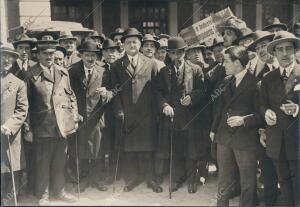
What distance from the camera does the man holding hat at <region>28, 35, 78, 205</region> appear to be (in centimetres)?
575

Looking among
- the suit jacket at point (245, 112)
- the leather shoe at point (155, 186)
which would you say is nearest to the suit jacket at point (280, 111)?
the suit jacket at point (245, 112)

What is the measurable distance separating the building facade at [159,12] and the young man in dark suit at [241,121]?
508 inches

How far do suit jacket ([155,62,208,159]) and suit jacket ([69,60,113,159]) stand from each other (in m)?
0.77

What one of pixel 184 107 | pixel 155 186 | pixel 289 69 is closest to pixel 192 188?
pixel 155 186

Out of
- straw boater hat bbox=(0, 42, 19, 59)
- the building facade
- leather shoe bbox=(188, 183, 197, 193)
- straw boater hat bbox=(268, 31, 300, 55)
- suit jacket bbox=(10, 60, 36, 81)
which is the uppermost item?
the building facade

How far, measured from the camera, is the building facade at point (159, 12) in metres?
17.6

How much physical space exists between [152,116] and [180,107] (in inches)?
16.8

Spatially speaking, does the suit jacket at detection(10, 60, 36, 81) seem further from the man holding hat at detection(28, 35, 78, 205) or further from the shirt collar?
the shirt collar

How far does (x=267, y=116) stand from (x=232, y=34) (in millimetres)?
1816

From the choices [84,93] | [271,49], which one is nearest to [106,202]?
[84,93]

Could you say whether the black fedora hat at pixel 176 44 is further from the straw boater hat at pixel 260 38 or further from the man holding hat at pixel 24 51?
the man holding hat at pixel 24 51

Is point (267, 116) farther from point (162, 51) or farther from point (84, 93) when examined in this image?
point (162, 51)

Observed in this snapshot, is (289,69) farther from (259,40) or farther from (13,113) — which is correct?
(13,113)

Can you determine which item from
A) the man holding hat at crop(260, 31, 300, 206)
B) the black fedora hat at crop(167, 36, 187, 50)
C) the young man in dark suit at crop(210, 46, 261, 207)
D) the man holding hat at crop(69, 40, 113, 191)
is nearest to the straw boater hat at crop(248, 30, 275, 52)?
the young man in dark suit at crop(210, 46, 261, 207)
